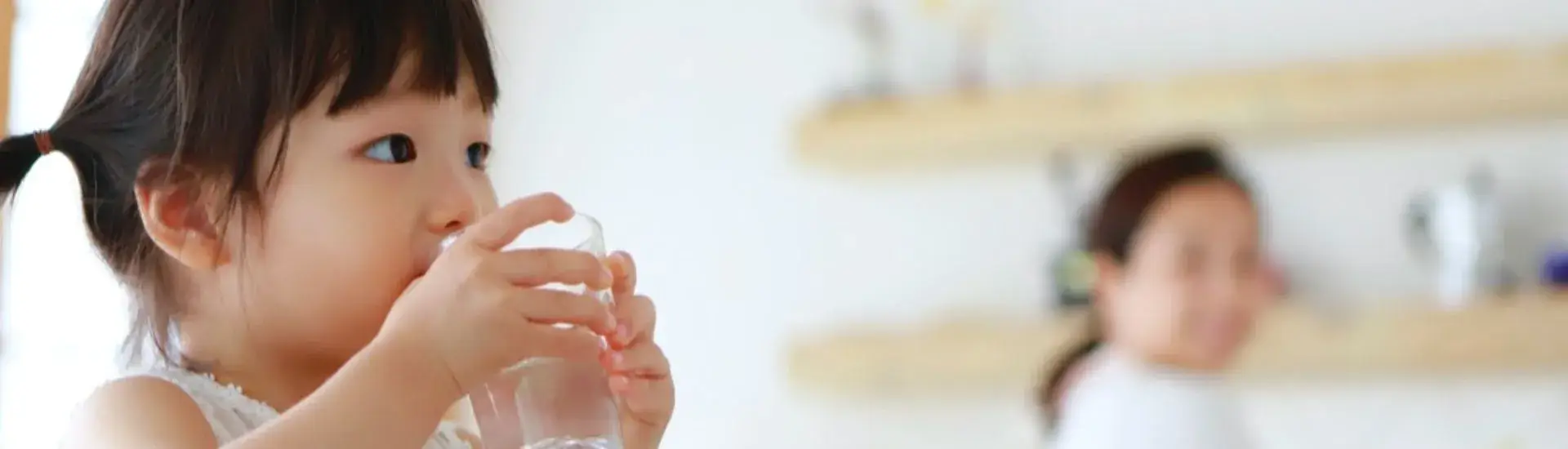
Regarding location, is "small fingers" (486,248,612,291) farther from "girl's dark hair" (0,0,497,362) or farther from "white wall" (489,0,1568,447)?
"white wall" (489,0,1568,447)

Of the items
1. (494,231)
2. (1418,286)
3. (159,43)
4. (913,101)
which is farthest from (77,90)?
(1418,286)

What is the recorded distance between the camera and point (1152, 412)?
5.17 feet

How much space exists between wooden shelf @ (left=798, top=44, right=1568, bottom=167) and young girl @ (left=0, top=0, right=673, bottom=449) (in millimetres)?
1656

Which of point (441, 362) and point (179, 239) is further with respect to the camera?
point (179, 239)

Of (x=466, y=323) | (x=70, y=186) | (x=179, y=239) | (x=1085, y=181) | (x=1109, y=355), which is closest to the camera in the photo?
(x=466, y=323)

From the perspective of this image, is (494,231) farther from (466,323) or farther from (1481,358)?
(1481,358)

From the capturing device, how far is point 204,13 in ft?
2.21

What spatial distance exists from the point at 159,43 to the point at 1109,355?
1229mm

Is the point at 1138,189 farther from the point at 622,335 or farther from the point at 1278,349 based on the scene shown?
the point at 622,335

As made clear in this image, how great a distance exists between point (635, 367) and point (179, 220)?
0.71 ft

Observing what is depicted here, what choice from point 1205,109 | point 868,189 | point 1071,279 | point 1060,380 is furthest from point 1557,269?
point 868,189

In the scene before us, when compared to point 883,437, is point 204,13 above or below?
above

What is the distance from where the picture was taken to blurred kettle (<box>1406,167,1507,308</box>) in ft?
6.87

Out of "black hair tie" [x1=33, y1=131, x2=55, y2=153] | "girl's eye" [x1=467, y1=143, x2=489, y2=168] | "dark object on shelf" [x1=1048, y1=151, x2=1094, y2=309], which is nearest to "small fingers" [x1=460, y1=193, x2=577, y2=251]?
"girl's eye" [x1=467, y1=143, x2=489, y2=168]
